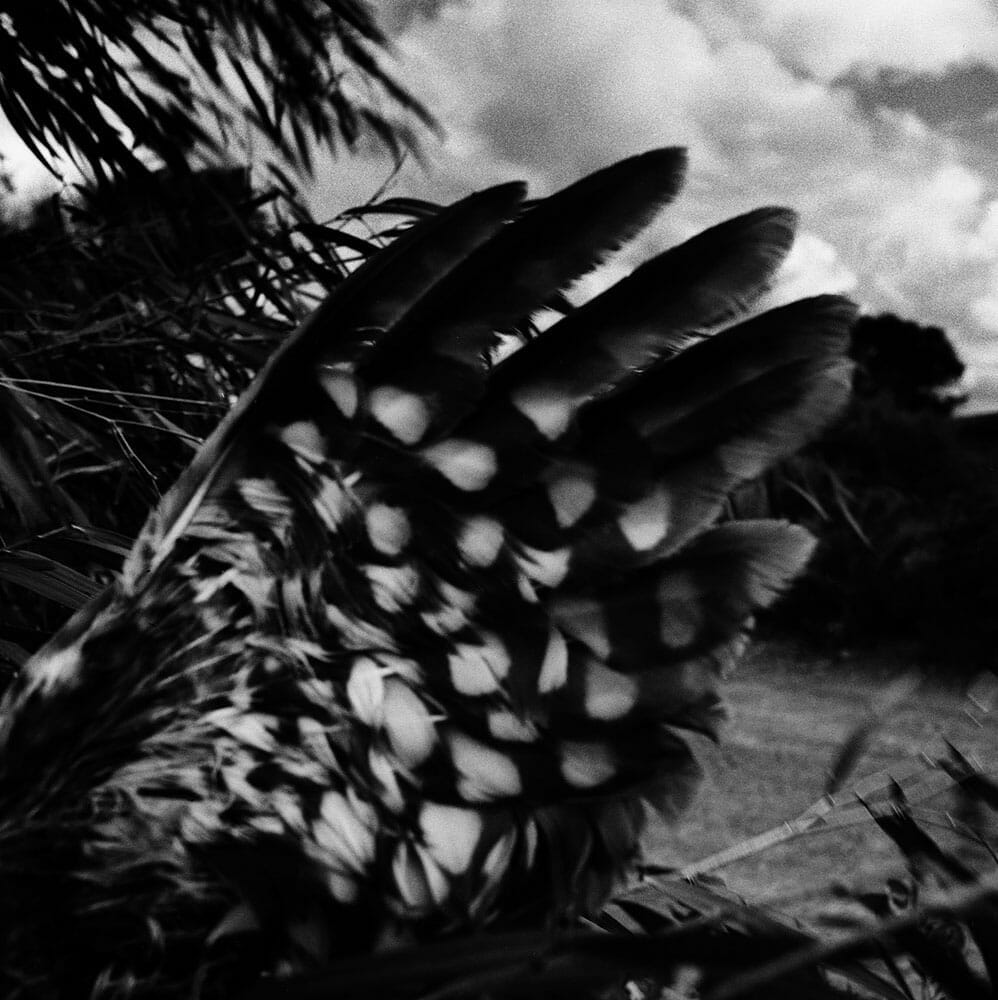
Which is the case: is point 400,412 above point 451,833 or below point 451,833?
above

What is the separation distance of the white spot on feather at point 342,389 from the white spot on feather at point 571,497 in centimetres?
12

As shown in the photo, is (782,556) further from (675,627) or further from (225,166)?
(225,166)

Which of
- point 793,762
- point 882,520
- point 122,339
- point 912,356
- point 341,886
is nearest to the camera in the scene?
point 341,886

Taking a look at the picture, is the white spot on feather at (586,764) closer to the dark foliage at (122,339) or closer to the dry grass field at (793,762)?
the dark foliage at (122,339)

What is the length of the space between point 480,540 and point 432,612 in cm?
5

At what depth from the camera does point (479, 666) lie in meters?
0.61

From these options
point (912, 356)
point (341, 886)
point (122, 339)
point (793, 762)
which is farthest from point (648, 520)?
point (912, 356)

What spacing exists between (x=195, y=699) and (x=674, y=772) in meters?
0.26

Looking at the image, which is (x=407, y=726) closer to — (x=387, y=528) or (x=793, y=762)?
(x=387, y=528)

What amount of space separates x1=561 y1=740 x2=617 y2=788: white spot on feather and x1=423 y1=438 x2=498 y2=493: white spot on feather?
15 cm

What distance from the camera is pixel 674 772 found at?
0.62 metres

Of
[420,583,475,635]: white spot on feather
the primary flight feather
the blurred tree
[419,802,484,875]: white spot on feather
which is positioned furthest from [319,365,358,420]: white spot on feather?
the blurred tree

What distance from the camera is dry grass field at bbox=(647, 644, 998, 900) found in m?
2.90

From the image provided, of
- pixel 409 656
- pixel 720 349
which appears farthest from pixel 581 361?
pixel 409 656
